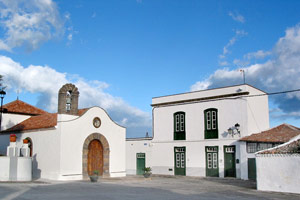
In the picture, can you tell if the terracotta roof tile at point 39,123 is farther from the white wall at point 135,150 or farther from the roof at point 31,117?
the white wall at point 135,150

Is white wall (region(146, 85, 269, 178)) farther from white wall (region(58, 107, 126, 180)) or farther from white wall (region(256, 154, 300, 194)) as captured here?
white wall (region(256, 154, 300, 194))

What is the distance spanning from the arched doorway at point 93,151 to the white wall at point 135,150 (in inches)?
269

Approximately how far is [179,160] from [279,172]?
40.8 feet

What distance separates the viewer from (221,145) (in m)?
26.2

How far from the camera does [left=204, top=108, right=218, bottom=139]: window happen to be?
2692 centimetres

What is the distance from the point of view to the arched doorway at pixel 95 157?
23.6 meters

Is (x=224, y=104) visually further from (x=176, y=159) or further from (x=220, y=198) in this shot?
(x=220, y=198)

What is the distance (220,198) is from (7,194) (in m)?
8.49

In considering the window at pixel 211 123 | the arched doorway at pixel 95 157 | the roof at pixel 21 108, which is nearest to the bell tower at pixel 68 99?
the arched doorway at pixel 95 157

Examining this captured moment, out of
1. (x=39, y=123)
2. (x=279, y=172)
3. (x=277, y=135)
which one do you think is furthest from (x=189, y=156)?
(x=39, y=123)

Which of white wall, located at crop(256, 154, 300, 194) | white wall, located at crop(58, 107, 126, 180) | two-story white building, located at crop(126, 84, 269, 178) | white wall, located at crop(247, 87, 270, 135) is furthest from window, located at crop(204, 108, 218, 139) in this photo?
white wall, located at crop(256, 154, 300, 194)

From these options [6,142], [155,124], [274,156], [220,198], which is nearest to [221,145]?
[155,124]

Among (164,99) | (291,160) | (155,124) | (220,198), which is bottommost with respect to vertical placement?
(220,198)

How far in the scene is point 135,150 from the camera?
31.8 meters
